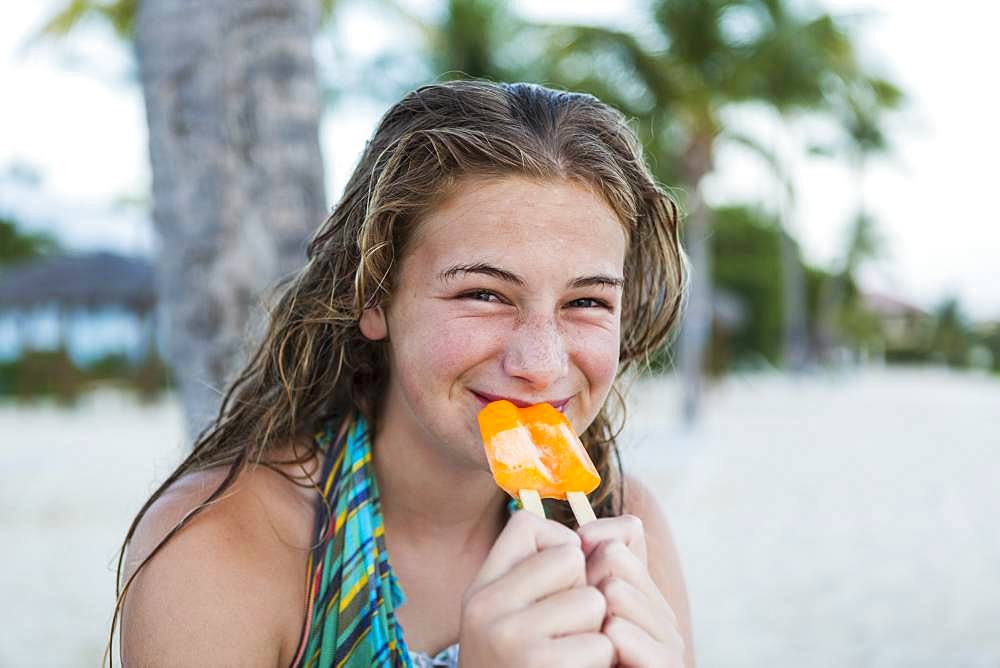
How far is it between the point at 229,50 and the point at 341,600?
1990mm

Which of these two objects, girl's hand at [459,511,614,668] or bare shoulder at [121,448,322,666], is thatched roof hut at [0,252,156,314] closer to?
bare shoulder at [121,448,322,666]

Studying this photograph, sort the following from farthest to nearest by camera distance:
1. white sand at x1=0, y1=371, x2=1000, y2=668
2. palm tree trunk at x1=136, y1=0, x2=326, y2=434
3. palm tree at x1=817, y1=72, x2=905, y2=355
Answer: palm tree at x1=817, y1=72, x2=905, y2=355
white sand at x1=0, y1=371, x2=1000, y2=668
palm tree trunk at x1=136, y1=0, x2=326, y2=434

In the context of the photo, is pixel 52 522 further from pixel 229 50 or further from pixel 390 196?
pixel 390 196

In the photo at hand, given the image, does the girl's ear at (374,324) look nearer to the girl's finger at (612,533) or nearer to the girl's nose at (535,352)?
the girl's nose at (535,352)

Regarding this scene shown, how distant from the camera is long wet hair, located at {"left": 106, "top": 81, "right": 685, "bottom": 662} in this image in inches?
82.5

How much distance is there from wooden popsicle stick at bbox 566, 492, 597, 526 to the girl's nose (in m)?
0.26

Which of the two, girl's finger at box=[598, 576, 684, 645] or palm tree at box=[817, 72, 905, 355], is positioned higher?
palm tree at box=[817, 72, 905, 355]

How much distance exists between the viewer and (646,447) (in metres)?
12.7

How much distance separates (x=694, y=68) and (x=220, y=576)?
609 inches

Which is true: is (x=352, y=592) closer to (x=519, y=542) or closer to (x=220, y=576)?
(x=220, y=576)

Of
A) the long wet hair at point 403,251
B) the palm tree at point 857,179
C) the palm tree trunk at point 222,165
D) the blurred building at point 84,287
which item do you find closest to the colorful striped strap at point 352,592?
the long wet hair at point 403,251

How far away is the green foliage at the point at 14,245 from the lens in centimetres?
3200

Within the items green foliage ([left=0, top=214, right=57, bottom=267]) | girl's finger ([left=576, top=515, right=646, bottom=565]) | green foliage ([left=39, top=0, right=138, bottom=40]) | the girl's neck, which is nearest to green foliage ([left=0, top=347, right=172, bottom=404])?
green foliage ([left=39, top=0, right=138, bottom=40])

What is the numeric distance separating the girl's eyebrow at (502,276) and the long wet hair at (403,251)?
7.5 inches
